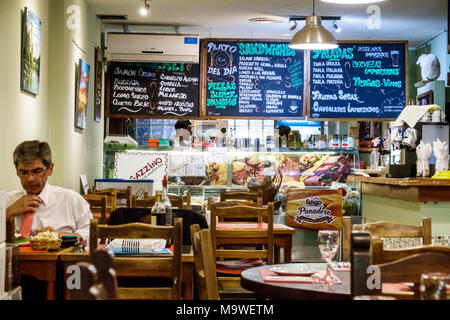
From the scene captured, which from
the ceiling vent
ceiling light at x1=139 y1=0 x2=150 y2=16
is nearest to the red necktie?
ceiling light at x1=139 y1=0 x2=150 y2=16

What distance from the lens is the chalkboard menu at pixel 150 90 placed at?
8547 mm

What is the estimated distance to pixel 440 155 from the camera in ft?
18.0

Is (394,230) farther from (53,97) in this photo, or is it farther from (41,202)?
(53,97)

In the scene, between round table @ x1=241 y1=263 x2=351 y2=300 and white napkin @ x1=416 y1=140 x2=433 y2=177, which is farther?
white napkin @ x1=416 y1=140 x2=433 y2=177

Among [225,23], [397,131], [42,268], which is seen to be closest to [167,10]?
[225,23]

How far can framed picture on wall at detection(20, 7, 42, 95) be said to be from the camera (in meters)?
5.08

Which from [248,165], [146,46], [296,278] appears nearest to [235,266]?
[296,278]

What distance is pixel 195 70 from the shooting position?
869 centimetres

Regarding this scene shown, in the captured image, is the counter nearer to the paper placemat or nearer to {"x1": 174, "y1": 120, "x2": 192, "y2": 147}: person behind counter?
the paper placemat

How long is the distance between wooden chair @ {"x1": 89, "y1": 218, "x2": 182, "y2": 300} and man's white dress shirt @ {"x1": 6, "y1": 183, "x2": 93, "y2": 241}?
1064mm

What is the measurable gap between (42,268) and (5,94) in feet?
6.60

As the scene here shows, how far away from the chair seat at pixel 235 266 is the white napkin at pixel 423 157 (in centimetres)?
159
